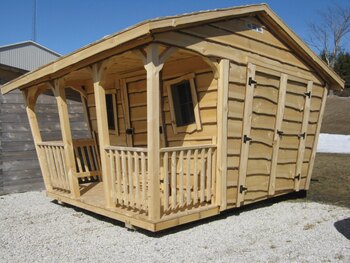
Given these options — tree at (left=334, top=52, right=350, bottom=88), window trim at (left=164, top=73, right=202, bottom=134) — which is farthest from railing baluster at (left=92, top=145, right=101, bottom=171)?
tree at (left=334, top=52, right=350, bottom=88)

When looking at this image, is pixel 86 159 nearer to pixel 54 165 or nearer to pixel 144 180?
pixel 54 165

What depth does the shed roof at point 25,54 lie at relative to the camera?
2600cm

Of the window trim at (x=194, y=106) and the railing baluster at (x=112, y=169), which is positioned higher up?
the window trim at (x=194, y=106)

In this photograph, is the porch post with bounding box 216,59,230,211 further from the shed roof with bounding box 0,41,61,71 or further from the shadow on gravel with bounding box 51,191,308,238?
the shed roof with bounding box 0,41,61,71

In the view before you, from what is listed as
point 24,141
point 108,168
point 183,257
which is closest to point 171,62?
point 108,168

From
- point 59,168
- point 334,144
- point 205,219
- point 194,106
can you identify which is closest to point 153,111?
point 194,106

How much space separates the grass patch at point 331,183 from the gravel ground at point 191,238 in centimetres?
88

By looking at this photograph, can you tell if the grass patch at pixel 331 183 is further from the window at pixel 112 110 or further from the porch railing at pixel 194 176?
the window at pixel 112 110

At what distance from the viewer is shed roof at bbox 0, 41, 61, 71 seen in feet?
85.3

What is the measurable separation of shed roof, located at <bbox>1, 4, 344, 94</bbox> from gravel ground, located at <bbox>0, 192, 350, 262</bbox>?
2295 millimetres

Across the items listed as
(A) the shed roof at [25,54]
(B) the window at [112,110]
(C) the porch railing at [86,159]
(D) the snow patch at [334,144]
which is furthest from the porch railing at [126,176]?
(A) the shed roof at [25,54]

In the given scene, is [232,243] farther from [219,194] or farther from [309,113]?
[309,113]

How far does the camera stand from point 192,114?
6230 millimetres

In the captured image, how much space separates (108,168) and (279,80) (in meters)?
3.12
